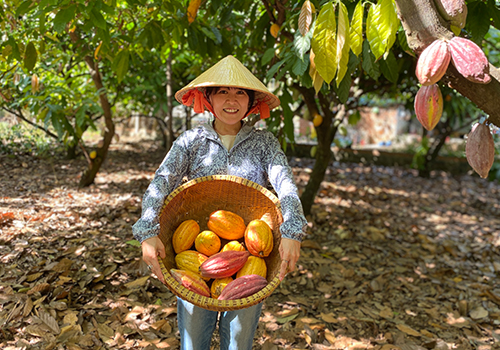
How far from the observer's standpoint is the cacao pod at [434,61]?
71cm

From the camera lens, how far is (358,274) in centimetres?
269

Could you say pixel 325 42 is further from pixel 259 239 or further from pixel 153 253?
pixel 153 253

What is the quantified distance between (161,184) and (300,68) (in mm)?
737

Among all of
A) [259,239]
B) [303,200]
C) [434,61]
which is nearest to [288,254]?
[259,239]

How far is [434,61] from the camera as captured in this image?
2.34 ft

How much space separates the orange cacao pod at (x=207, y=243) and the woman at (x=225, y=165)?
0.17 metres

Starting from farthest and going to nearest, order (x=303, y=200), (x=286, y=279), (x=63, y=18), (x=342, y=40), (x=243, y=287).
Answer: (x=303, y=200) < (x=286, y=279) < (x=63, y=18) < (x=243, y=287) < (x=342, y=40)

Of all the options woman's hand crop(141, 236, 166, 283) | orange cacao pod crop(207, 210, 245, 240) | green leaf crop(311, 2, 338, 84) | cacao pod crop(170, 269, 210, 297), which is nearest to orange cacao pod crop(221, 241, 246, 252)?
orange cacao pod crop(207, 210, 245, 240)

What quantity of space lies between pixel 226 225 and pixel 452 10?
947mm

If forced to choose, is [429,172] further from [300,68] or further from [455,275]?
[300,68]

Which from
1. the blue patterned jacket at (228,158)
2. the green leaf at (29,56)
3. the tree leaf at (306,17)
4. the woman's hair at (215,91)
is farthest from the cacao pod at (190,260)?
the green leaf at (29,56)

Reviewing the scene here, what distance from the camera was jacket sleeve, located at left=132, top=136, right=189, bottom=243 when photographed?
122 centimetres

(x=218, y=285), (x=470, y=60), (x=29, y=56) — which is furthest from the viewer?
(x=29, y=56)

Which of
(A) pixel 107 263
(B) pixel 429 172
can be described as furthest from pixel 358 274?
(B) pixel 429 172
